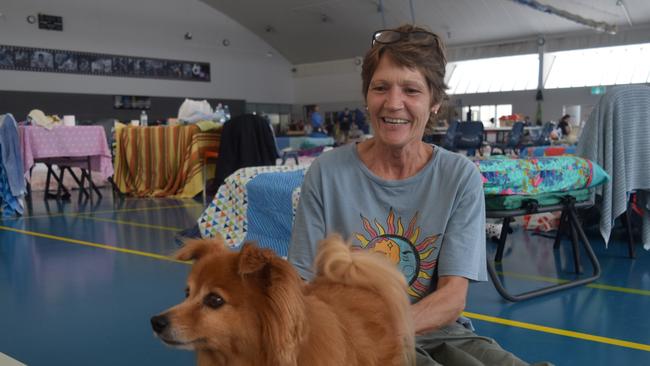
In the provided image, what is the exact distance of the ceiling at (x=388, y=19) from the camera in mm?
17156

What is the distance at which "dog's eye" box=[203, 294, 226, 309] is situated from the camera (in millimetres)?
1133

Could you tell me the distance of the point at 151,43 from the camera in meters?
20.9

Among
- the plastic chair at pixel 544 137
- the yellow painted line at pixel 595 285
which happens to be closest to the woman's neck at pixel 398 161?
the yellow painted line at pixel 595 285

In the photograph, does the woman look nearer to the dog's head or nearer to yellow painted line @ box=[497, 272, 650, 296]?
the dog's head

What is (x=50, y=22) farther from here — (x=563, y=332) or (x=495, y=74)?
(x=563, y=332)

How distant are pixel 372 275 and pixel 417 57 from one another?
2.02 feet

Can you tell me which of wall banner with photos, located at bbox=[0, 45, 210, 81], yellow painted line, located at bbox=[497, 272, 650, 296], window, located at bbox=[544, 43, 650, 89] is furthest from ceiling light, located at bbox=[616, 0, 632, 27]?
yellow painted line, located at bbox=[497, 272, 650, 296]

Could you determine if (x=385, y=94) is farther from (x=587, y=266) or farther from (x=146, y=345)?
(x=587, y=266)

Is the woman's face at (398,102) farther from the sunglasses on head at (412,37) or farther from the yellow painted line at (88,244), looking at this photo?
the yellow painted line at (88,244)

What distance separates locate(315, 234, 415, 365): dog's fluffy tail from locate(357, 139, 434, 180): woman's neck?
0.35 m

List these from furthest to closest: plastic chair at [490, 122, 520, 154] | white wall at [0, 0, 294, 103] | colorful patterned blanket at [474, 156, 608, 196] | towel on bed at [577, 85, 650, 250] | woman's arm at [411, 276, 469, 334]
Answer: white wall at [0, 0, 294, 103]
plastic chair at [490, 122, 520, 154]
towel on bed at [577, 85, 650, 250]
colorful patterned blanket at [474, 156, 608, 196]
woman's arm at [411, 276, 469, 334]

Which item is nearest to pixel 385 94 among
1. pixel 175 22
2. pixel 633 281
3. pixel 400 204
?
pixel 400 204

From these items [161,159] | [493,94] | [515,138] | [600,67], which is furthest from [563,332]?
[493,94]

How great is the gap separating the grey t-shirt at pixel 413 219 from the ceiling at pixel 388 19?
15707 millimetres
